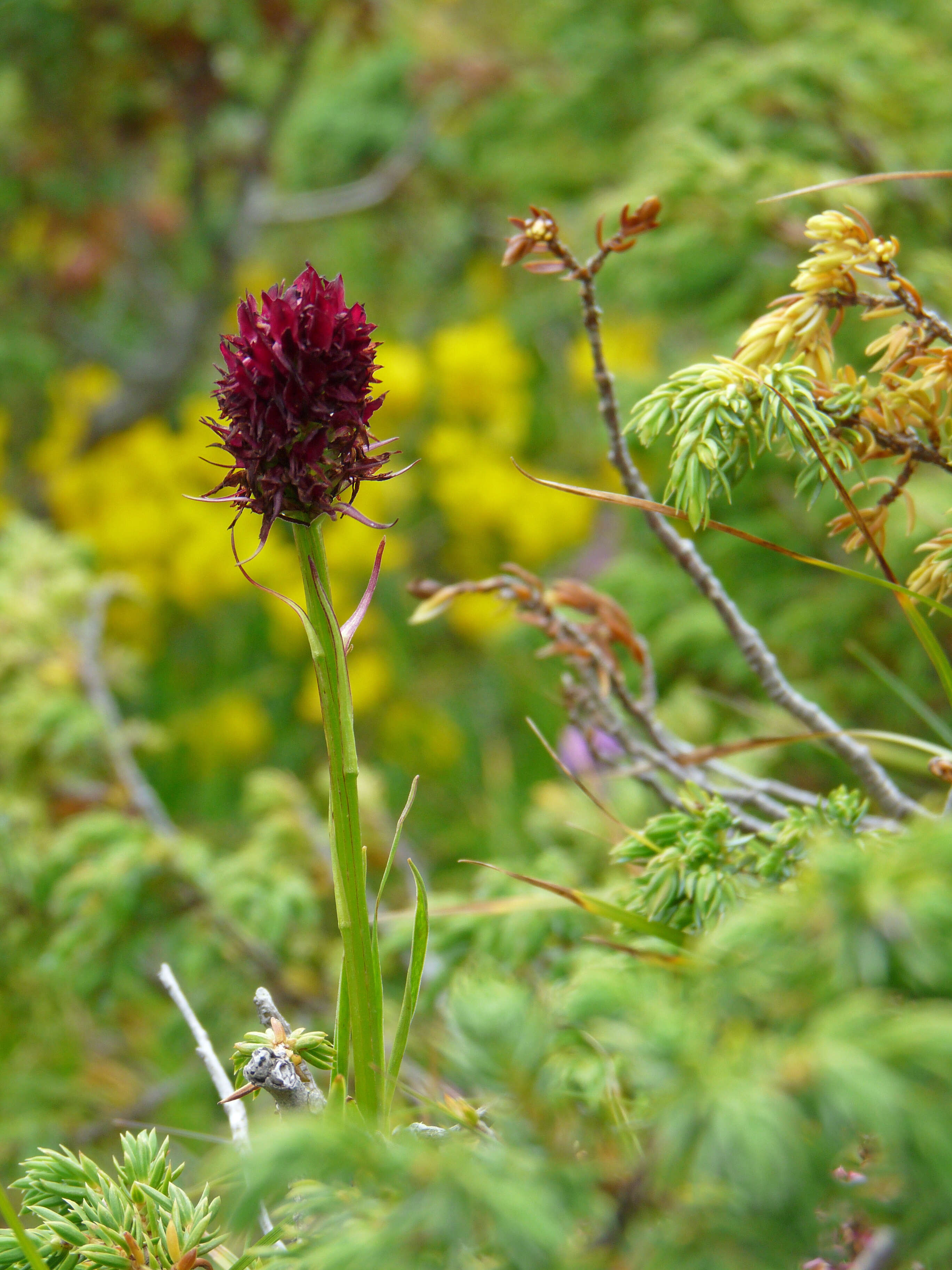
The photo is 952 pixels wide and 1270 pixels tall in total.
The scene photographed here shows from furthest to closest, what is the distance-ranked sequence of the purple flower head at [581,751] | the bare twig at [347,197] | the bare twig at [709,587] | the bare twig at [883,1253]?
the bare twig at [347,197]
the purple flower head at [581,751]
the bare twig at [709,587]
the bare twig at [883,1253]

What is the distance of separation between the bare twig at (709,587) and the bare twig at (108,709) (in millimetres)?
632

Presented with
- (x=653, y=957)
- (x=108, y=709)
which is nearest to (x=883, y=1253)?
(x=653, y=957)

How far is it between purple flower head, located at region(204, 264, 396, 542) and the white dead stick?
0.66 ft

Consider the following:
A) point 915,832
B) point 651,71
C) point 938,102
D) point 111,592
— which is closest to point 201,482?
point 111,592

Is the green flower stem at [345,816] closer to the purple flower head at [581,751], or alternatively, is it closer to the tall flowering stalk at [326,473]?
the tall flowering stalk at [326,473]

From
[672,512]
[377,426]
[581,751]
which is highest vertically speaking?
[377,426]

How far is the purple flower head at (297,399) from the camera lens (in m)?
0.29

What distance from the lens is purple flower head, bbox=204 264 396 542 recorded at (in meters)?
0.29

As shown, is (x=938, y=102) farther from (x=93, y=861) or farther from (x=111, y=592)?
(x=93, y=861)

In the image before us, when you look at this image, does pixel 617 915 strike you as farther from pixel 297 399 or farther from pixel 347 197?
pixel 347 197

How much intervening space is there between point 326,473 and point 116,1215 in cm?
26

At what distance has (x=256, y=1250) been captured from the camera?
0.92 ft

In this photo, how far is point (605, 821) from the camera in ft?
2.26

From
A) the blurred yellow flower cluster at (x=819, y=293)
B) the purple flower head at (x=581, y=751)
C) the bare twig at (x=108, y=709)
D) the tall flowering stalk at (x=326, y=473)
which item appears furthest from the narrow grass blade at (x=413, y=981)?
the bare twig at (x=108, y=709)
